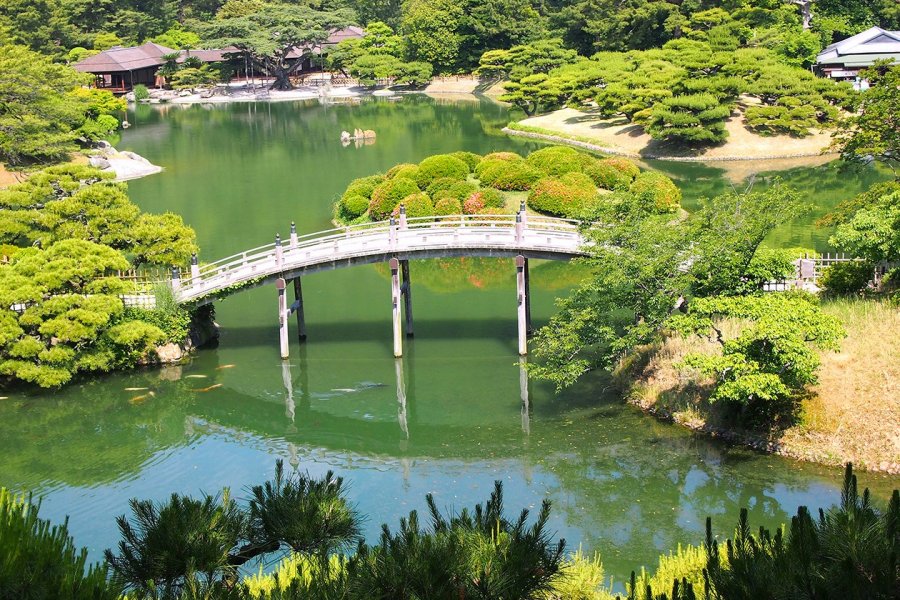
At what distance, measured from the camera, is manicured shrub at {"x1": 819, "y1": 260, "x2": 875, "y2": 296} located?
92.5 feet

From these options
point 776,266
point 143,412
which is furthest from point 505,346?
point 143,412

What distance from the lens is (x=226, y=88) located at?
102562mm

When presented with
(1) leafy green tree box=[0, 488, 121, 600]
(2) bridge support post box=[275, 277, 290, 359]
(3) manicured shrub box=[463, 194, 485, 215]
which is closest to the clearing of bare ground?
(2) bridge support post box=[275, 277, 290, 359]

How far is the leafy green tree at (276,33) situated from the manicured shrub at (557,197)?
60.4m

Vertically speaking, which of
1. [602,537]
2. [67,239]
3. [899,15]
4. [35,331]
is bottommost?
[602,537]

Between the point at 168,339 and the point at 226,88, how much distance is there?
75.6 meters

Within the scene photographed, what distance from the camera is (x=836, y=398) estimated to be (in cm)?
2419

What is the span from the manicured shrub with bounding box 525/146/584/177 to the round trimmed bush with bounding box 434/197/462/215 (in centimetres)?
560

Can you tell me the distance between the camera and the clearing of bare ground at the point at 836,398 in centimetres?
2325

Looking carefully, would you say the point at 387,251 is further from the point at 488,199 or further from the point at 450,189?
the point at 450,189

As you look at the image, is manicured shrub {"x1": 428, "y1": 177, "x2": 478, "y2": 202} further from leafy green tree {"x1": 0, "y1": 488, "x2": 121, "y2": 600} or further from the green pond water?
leafy green tree {"x1": 0, "y1": 488, "x2": 121, "y2": 600}

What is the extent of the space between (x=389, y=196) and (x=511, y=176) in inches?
220

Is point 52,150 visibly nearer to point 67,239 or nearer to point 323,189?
point 323,189

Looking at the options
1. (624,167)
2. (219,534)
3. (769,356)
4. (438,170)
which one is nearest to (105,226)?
(438,170)
